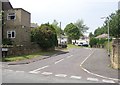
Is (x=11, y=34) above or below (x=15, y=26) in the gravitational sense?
below

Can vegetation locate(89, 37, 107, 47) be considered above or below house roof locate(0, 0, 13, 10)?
below

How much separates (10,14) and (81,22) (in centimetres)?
10320

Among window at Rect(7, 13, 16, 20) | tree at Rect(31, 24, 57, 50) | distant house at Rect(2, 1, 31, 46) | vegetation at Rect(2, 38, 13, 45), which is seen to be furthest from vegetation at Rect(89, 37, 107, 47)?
vegetation at Rect(2, 38, 13, 45)

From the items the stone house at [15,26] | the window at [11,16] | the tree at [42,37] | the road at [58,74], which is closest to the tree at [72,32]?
→ the tree at [42,37]

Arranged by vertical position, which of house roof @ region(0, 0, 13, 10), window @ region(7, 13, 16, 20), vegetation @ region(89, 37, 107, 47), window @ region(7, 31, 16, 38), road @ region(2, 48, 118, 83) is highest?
house roof @ region(0, 0, 13, 10)

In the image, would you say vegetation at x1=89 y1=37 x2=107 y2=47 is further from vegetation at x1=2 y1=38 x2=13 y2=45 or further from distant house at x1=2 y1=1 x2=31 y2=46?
vegetation at x1=2 y1=38 x2=13 y2=45

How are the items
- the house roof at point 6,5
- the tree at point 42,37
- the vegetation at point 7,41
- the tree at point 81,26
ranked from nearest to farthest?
the vegetation at point 7,41, the house roof at point 6,5, the tree at point 42,37, the tree at point 81,26

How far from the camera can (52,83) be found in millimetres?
14180

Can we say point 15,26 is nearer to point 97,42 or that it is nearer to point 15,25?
point 15,25

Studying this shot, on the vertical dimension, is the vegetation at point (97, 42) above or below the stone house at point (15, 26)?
below

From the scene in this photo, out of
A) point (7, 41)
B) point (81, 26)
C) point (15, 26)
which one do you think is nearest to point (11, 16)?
point (15, 26)

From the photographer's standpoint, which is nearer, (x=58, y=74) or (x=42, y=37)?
(x=58, y=74)

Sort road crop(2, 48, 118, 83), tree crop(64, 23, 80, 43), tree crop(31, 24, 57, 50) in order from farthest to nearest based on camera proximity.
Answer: tree crop(64, 23, 80, 43), tree crop(31, 24, 57, 50), road crop(2, 48, 118, 83)

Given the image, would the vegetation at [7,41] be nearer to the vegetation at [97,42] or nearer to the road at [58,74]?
the road at [58,74]
